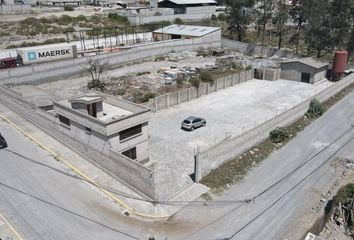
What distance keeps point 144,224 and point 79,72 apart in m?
40.8

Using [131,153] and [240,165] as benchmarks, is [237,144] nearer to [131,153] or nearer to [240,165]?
[240,165]

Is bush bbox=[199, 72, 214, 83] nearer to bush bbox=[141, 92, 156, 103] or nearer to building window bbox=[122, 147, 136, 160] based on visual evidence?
bush bbox=[141, 92, 156, 103]

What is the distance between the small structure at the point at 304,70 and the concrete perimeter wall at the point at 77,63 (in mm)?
25780

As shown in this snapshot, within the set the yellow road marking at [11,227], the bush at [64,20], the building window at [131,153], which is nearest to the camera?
the yellow road marking at [11,227]

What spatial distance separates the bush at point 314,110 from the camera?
39.0 meters

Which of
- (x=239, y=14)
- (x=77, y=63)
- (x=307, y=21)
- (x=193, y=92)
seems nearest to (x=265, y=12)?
(x=239, y=14)

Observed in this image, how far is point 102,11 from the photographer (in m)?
108

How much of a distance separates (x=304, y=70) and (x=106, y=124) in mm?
39282

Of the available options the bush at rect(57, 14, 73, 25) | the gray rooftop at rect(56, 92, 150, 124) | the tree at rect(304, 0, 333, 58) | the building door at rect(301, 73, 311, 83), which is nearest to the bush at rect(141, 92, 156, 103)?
the gray rooftop at rect(56, 92, 150, 124)

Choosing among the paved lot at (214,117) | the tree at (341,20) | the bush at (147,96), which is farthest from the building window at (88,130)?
the tree at (341,20)

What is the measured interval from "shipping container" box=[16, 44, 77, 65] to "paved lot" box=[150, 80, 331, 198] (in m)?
30.2

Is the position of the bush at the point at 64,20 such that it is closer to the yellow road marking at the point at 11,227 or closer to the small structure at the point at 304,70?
the small structure at the point at 304,70

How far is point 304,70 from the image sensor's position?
52.6 metres

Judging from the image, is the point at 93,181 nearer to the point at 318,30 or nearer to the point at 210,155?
the point at 210,155
